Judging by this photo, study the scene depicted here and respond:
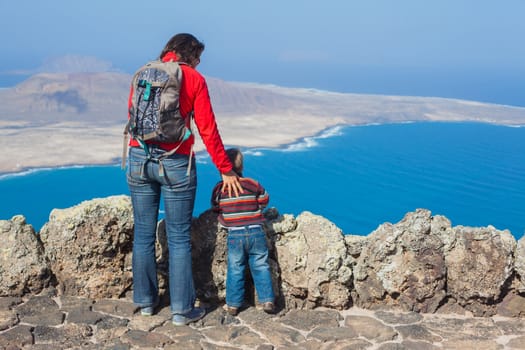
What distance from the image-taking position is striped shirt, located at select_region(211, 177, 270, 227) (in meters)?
4.01

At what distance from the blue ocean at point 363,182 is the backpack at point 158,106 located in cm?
2520

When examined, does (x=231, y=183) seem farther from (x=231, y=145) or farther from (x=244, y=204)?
(x=231, y=145)

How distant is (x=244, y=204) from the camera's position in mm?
4023

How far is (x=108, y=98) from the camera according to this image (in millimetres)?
75250

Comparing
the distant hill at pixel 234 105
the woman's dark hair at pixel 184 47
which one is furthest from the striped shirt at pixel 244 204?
the distant hill at pixel 234 105

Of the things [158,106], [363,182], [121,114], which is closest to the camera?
[158,106]

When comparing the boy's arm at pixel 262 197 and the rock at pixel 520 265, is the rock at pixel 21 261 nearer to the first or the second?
the boy's arm at pixel 262 197

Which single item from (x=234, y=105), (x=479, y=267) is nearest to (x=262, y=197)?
(x=479, y=267)

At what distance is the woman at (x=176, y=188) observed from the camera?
3.69 m

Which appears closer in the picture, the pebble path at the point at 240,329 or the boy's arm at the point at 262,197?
the pebble path at the point at 240,329

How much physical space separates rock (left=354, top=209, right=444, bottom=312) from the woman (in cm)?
128

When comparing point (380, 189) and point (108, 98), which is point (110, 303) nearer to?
point (380, 189)

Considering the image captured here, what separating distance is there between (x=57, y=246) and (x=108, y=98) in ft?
243

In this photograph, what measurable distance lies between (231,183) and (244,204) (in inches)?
7.4
